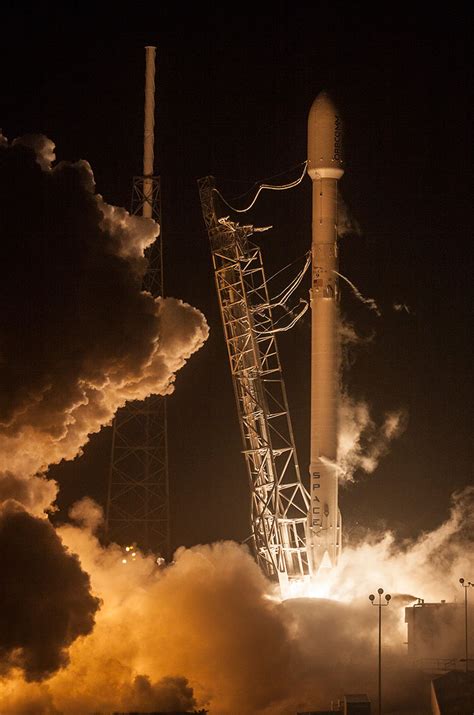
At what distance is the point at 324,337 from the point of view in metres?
68.3

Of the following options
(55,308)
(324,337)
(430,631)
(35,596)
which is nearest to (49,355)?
(55,308)

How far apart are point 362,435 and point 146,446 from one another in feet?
36.9

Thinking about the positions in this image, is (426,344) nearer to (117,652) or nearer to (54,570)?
(117,652)

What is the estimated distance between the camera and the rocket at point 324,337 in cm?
6788

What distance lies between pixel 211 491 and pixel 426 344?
1306cm

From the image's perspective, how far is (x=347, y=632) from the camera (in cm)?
6669

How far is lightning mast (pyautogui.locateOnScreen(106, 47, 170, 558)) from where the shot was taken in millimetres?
69875

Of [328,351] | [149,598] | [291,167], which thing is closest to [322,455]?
[328,351]

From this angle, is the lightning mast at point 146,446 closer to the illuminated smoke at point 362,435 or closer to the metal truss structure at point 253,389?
the metal truss structure at point 253,389

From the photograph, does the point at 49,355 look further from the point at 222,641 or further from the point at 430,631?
the point at 430,631

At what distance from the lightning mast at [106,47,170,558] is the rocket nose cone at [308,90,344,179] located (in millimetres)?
6530

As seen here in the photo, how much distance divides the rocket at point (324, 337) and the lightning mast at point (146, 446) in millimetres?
6341

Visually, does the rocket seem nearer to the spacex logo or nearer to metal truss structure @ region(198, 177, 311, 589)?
the spacex logo

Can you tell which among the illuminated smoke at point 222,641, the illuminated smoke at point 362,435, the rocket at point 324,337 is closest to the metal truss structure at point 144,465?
the illuminated smoke at point 222,641
